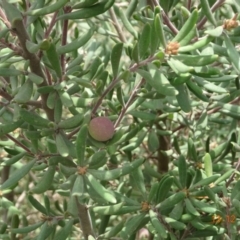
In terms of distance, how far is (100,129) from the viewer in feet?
2.64

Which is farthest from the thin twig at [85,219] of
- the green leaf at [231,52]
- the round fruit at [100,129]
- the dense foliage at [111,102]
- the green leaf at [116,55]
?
the green leaf at [231,52]

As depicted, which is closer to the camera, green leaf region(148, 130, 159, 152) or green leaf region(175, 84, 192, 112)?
green leaf region(175, 84, 192, 112)

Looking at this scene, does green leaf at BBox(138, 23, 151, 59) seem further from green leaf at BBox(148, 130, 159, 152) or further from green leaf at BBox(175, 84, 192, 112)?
green leaf at BBox(148, 130, 159, 152)

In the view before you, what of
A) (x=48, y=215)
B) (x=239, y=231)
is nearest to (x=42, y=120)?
(x=48, y=215)

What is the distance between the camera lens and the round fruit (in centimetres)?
81

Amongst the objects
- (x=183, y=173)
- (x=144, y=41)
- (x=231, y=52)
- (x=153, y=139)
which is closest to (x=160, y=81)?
(x=144, y=41)

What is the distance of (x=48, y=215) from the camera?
104 centimetres

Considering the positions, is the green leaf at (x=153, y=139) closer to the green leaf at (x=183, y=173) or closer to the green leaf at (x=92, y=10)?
the green leaf at (x=183, y=173)

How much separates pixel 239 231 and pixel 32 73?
570 millimetres

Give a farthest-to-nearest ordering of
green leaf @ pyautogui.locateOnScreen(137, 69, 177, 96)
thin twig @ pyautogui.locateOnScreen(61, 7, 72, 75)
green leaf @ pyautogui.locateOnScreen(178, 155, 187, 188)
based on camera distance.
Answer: green leaf @ pyautogui.locateOnScreen(178, 155, 187, 188), thin twig @ pyautogui.locateOnScreen(61, 7, 72, 75), green leaf @ pyautogui.locateOnScreen(137, 69, 177, 96)

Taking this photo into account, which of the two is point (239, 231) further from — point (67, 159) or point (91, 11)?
point (91, 11)

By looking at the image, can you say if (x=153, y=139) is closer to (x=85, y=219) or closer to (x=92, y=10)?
(x=85, y=219)

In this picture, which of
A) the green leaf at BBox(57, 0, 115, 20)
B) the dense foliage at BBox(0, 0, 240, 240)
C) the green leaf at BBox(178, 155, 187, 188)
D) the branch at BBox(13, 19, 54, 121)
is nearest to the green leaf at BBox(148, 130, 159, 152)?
the dense foliage at BBox(0, 0, 240, 240)

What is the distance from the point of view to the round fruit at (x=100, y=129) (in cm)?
81
